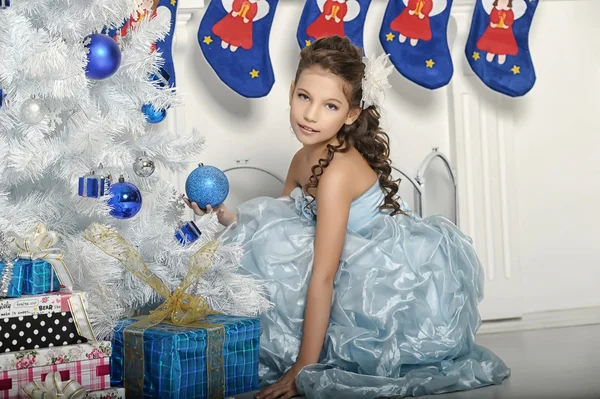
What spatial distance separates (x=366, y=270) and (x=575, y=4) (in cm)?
149

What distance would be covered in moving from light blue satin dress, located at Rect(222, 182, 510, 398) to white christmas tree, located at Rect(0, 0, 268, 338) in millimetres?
114

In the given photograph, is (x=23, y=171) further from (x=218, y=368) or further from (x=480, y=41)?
(x=480, y=41)

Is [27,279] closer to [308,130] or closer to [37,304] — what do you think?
[37,304]

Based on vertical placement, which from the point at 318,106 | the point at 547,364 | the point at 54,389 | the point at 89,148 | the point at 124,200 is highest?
the point at 318,106

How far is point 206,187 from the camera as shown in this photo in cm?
197

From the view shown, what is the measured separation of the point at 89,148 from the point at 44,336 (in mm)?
397

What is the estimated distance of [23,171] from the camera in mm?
1605

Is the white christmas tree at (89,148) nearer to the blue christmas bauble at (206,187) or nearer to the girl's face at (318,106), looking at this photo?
the blue christmas bauble at (206,187)

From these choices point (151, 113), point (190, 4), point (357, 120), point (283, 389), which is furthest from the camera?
point (190, 4)

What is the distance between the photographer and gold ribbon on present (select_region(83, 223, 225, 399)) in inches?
63.9

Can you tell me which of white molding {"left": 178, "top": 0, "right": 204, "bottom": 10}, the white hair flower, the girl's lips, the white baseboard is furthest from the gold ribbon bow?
the white baseboard

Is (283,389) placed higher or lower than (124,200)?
lower

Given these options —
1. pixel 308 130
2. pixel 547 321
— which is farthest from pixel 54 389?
pixel 547 321

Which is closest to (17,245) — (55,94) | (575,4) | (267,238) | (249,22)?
(55,94)
